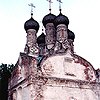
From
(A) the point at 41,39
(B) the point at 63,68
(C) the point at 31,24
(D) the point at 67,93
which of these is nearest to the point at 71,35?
(A) the point at 41,39

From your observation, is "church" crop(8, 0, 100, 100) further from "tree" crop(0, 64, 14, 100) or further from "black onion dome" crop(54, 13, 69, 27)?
"tree" crop(0, 64, 14, 100)

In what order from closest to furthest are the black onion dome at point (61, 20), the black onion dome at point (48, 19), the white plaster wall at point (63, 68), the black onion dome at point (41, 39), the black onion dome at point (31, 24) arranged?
the white plaster wall at point (63, 68) → the black onion dome at point (61, 20) → the black onion dome at point (31, 24) → the black onion dome at point (48, 19) → the black onion dome at point (41, 39)

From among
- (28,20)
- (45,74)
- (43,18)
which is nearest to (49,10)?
(43,18)

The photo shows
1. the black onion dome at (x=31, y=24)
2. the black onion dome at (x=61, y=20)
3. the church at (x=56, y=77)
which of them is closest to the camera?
the church at (x=56, y=77)

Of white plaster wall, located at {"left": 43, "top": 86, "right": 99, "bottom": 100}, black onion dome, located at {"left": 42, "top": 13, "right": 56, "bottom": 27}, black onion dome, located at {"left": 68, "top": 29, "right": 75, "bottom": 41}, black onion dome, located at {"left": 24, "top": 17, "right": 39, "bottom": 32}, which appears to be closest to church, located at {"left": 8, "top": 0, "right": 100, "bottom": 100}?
white plaster wall, located at {"left": 43, "top": 86, "right": 99, "bottom": 100}

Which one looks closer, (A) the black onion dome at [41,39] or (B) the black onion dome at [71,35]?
(B) the black onion dome at [71,35]

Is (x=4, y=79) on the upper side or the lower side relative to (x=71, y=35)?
lower

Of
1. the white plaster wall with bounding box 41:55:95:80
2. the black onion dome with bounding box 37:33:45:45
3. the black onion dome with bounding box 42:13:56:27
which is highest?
the black onion dome with bounding box 42:13:56:27

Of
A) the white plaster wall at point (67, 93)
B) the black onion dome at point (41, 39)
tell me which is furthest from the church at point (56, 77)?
the black onion dome at point (41, 39)

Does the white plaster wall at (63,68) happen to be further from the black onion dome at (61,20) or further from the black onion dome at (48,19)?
the black onion dome at (48,19)

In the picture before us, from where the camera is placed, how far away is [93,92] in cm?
1861

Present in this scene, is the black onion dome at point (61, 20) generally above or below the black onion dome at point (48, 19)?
below

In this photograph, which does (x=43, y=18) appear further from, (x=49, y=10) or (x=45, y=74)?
(x=45, y=74)

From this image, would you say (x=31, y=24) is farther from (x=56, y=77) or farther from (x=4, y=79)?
(x=56, y=77)
